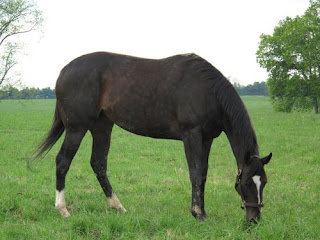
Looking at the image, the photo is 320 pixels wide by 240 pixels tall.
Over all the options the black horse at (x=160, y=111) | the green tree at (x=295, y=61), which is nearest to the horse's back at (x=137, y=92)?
the black horse at (x=160, y=111)

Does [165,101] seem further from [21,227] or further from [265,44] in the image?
[265,44]

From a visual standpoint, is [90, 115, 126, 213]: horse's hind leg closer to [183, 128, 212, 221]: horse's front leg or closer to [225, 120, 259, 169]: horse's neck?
[183, 128, 212, 221]: horse's front leg

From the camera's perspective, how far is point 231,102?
5.34 m

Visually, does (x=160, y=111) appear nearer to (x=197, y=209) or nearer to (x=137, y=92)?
(x=137, y=92)

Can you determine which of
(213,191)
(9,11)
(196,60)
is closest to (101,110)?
(196,60)

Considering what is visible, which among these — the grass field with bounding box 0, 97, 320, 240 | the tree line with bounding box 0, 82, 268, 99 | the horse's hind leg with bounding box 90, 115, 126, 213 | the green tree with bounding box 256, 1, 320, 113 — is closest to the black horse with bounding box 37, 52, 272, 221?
the horse's hind leg with bounding box 90, 115, 126, 213

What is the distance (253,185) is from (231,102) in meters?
1.17

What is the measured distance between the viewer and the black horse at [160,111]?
5242 millimetres

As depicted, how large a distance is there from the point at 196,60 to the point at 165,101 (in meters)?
0.78

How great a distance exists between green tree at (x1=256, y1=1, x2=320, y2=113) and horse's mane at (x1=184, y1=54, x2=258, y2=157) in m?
31.9

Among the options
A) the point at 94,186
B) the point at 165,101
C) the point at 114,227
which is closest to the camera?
the point at 114,227

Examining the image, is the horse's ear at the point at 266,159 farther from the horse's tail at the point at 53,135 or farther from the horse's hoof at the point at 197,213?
the horse's tail at the point at 53,135

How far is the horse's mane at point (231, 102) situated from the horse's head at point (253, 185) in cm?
22

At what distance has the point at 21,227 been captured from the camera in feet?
16.8
